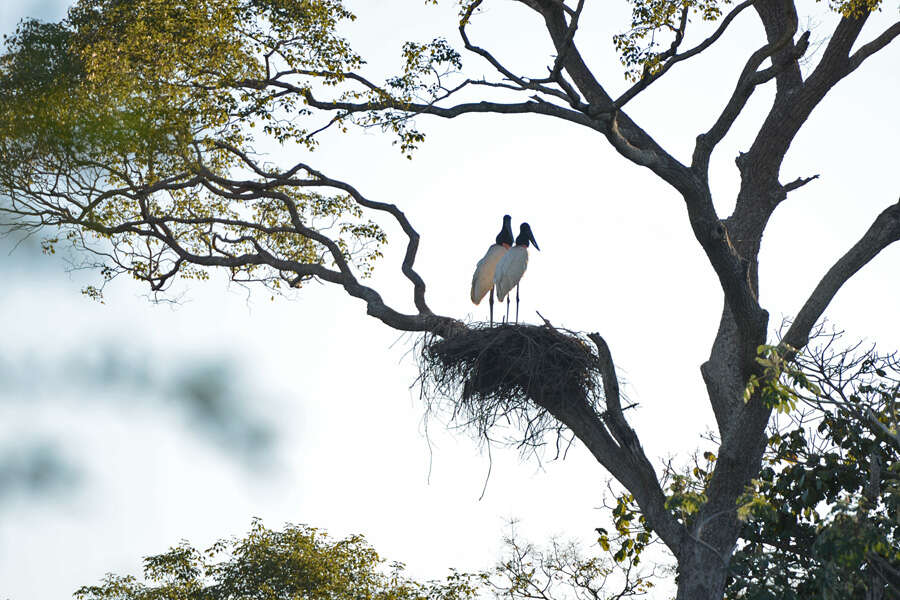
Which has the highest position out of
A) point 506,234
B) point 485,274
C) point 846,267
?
point 506,234

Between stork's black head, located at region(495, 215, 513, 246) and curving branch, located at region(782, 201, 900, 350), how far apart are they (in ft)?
12.3

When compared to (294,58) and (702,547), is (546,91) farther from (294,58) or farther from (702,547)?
(702,547)

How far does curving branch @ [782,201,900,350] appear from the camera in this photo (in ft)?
26.2

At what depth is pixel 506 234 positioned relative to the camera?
Result: 11.3m

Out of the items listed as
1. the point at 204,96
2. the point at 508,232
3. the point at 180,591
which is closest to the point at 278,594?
the point at 180,591

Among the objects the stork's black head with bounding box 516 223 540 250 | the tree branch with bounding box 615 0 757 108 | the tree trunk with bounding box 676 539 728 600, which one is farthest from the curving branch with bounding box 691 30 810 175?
the stork's black head with bounding box 516 223 540 250

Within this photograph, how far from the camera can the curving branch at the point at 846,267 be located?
26.2 ft

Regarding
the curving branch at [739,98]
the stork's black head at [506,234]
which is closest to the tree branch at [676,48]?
the curving branch at [739,98]

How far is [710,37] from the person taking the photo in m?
8.47

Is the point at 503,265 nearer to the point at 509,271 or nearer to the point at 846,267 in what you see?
the point at 509,271

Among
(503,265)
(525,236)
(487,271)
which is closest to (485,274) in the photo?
(487,271)

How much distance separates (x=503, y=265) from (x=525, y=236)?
49 cm

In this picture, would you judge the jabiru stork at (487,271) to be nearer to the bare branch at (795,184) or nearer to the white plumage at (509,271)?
the white plumage at (509,271)

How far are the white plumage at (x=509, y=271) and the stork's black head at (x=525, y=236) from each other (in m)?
0.25
